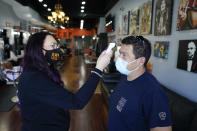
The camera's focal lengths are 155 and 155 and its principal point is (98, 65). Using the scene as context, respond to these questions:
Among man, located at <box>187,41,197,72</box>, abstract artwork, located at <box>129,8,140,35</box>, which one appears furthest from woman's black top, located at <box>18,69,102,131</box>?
abstract artwork, located at <box>129,8,140,35</box>

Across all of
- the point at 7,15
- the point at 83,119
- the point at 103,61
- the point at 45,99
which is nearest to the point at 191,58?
the point at 103,61

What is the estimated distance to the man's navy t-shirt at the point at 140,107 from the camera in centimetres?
119

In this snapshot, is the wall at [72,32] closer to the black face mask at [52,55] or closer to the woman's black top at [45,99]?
the black face mask at [52,55]

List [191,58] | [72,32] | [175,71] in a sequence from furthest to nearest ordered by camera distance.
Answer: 1. [72,32]
2. [175,71]
3. [191,58]

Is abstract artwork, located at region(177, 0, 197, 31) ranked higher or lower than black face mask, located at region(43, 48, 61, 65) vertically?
higher

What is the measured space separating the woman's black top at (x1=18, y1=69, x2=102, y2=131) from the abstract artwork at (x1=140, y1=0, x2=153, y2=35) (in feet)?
9.45

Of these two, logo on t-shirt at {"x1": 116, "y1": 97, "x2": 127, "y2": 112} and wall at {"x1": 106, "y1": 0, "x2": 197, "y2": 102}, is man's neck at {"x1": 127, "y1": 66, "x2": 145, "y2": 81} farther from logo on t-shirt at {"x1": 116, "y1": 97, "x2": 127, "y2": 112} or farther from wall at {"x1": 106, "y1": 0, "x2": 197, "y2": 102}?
wall at {"x1": 106, "y1": 0, "x2": 197, "y2": 102}

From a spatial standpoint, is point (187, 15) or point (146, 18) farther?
point (146, 18)

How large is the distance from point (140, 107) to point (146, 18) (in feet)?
10.1

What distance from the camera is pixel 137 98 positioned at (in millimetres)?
1303

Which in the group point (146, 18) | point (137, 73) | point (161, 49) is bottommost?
point (137, 73)

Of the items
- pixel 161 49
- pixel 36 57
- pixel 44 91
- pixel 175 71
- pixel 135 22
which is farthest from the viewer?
pixel 135 22

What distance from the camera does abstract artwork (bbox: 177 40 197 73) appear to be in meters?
2.16

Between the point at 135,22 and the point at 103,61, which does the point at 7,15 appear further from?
the point at 103,61
